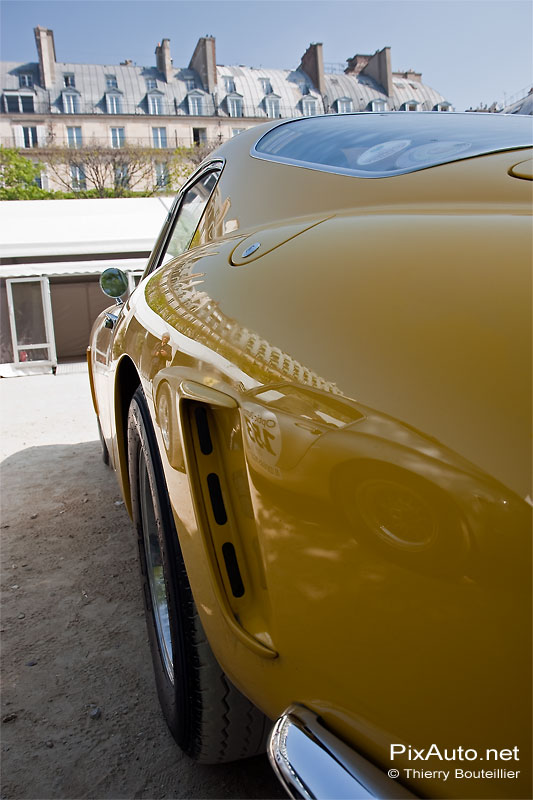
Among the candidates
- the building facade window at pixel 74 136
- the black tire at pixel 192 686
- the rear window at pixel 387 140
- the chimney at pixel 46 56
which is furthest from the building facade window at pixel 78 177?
the black tire at pixel 192 686

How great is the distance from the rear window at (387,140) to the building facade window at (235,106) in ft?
176

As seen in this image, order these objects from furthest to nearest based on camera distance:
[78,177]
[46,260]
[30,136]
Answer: [30,136] → [78,177] → [46,260]

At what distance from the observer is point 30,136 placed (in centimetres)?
4706

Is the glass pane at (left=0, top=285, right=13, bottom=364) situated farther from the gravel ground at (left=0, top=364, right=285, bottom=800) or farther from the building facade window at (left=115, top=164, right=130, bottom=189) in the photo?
the building facade window at (left=115, top=164, right=130, bottom=189)

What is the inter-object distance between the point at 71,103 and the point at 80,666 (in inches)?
2145

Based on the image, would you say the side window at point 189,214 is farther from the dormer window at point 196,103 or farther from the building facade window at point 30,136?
the dormer window at point 196,103

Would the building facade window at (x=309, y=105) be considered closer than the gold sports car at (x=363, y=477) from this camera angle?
No

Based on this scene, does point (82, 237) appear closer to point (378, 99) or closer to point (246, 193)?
point (246, 193)

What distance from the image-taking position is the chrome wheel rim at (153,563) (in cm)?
184

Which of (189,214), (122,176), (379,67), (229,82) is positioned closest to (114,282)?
(189,214)

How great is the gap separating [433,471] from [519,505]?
0.10m

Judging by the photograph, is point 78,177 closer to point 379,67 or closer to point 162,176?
point 162,176

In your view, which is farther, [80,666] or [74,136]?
[74,136]

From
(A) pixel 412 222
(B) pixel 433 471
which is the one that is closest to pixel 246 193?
(A) pixel 412 222
